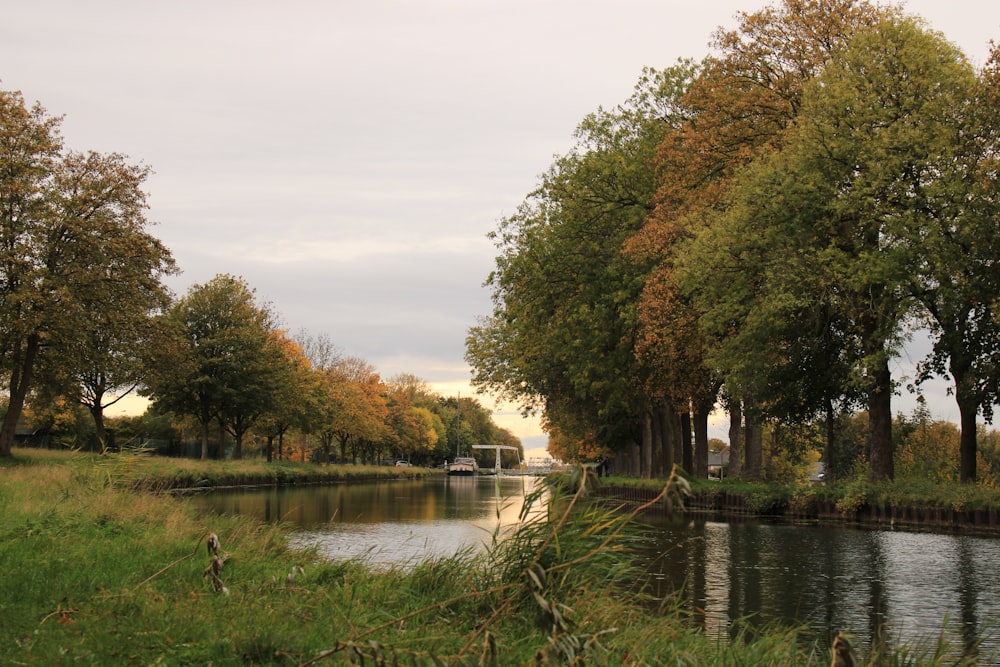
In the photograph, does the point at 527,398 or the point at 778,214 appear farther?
the point at 527,398

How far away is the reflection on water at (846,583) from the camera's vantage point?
10.7m

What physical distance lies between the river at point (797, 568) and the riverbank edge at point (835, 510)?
1.58m

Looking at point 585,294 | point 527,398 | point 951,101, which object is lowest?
point 527,398

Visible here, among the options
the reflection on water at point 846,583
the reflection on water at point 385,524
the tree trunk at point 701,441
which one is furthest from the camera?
the tree trunk at point 701,441

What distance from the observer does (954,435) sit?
5244 cm

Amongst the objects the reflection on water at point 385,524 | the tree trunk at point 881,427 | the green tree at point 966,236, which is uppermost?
the green tree at point 966,236

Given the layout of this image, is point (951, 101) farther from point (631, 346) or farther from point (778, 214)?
point (631, 346)

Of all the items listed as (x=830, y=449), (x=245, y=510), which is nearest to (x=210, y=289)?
(x=245, y=510)

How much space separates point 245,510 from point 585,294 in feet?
54.8

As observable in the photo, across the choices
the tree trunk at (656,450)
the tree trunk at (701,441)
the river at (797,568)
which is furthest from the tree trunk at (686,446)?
the river at (797,568)

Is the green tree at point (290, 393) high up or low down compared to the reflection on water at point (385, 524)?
up

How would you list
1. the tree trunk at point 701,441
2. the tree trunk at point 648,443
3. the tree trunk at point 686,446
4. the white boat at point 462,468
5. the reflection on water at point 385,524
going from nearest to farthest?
the reflection on water at point 385,524 → the tree trunk at point 701,441 → the tree trunk at point 686,446 → the tree trunk at point 648,443 → the white boat at point 462,468

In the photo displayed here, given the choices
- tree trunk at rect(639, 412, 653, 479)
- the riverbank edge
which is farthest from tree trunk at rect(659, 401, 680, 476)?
the riverbank edge

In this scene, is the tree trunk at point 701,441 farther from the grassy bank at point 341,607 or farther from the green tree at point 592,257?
the grassy bank at point 341,607
